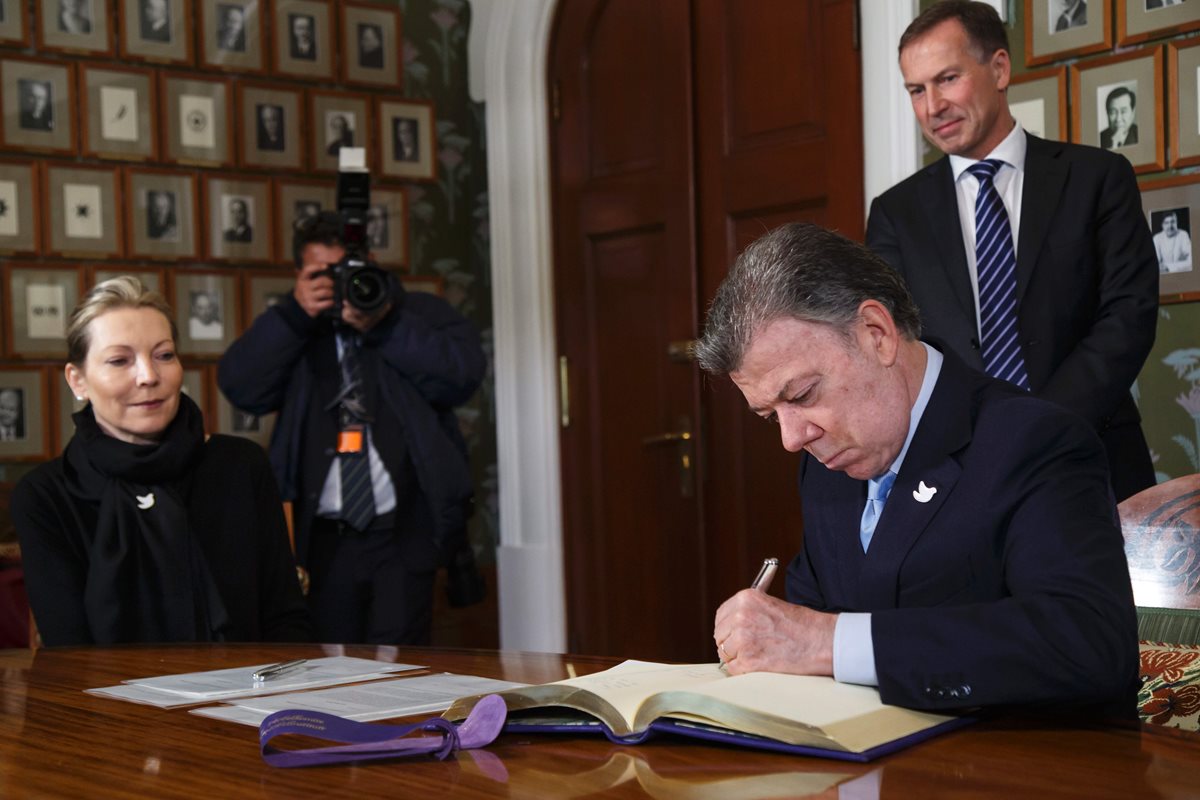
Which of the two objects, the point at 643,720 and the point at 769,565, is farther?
the point at 769,565

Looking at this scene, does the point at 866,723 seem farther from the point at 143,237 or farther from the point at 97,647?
the point at 143,237

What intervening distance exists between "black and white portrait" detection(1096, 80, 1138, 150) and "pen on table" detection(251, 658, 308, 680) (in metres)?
2.40

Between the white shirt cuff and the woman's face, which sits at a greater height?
the woman's face

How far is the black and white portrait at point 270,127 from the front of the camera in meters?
4.82

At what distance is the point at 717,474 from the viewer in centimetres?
457

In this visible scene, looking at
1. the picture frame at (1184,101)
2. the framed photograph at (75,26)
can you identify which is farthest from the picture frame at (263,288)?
the picture frame at (1184,101)

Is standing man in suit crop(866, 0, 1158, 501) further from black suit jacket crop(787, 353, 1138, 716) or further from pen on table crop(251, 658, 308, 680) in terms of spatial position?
pen on table crop(251, 658, 308, 680)

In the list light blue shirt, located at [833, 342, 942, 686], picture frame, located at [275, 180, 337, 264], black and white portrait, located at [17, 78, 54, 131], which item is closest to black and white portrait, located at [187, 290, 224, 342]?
picture frame, located at [275, 180, 337, 264]

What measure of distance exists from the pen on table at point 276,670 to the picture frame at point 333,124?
329 cm

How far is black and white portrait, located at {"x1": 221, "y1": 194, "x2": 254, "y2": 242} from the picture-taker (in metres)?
4.75

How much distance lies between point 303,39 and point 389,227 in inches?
28.3

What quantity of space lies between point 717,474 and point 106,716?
121 inches

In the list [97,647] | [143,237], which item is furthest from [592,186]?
[97,647]

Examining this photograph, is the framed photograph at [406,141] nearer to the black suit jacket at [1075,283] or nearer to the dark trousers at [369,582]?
the dark trousers at [369,582]
